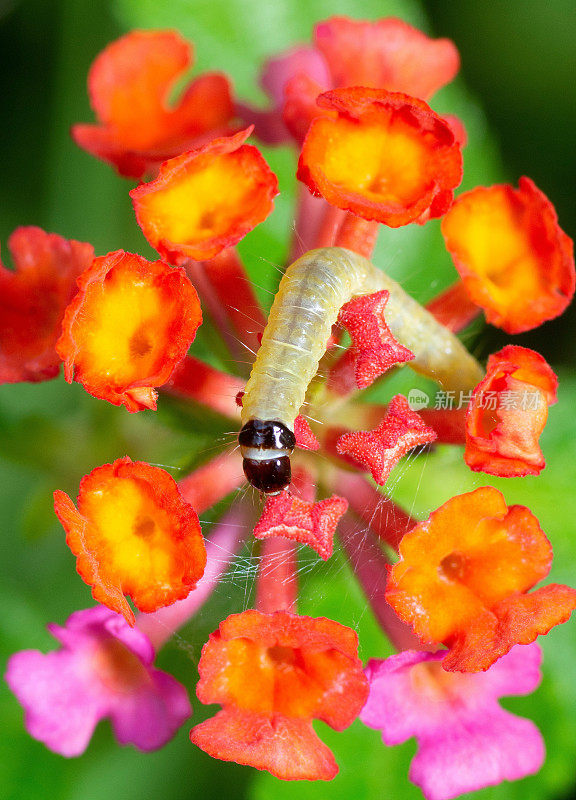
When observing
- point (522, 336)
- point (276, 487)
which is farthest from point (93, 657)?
point (522, 336)

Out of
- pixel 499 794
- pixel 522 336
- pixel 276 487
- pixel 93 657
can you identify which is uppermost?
pixel 276 487

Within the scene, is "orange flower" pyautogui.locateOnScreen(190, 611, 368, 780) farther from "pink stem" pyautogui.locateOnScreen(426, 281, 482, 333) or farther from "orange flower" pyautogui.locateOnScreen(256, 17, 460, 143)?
"orange flower" pyautogui.locateOnScreen(256, 17, 460, 143)

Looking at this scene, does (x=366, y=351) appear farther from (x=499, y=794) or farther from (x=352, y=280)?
(x=499, y=794)

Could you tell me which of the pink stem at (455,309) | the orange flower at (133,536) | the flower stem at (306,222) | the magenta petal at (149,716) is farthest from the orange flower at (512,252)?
the magenta petal at (149,716)

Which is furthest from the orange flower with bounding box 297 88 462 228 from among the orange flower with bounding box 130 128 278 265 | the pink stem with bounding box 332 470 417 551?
the pink stem with bounding box 332 470 417 551

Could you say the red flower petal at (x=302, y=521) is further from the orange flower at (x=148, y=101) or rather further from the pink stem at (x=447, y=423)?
the orange flower at (x=148, y=101)

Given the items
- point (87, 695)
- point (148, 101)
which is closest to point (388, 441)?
→ point (87, 695)

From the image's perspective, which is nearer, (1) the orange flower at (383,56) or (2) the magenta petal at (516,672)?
(2) the magenta petal at (516,672)
